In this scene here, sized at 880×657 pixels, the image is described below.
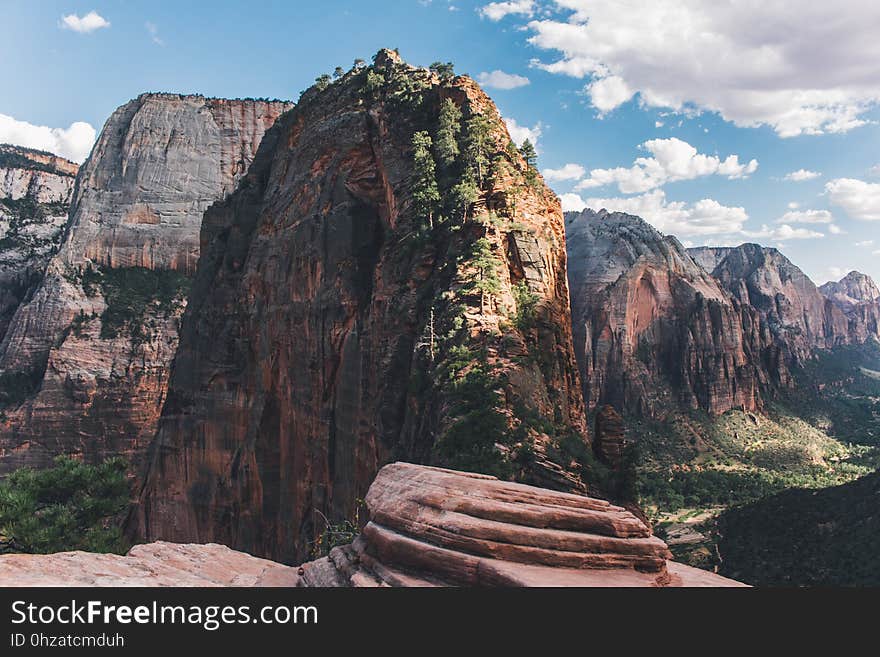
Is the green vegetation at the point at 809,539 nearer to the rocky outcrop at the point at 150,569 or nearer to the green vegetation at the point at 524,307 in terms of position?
the green vegetation at the point at 524,307

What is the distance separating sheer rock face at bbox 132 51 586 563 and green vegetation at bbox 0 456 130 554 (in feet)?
32.6

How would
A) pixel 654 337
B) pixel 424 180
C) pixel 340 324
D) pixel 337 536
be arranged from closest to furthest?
pixel 337 536
pixel 424 180
pixel 340 324
pixel 654 337

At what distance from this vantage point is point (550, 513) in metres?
9.77

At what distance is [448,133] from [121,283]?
85938mm

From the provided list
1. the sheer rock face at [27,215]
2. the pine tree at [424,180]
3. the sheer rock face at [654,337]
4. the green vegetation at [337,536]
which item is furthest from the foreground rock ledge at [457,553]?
the sheer rock face at [27,215]

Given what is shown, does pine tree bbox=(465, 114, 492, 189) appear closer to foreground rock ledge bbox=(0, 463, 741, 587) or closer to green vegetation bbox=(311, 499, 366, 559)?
green vegetation bbox=(311, 499, 366, 559)

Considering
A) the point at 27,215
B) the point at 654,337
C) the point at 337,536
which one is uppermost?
the point at 27,215

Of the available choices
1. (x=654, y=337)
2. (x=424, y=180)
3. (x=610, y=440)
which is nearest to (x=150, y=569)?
(x=610, y=440)

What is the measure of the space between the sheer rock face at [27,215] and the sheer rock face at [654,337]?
8981 cm

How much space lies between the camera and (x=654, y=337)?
100312 mm

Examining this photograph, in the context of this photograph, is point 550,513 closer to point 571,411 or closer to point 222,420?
point 571,411

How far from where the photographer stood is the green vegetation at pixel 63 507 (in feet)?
61.5

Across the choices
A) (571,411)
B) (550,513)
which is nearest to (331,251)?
(571,411)

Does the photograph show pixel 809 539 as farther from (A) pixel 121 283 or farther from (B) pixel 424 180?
(A) pixel 121 283
